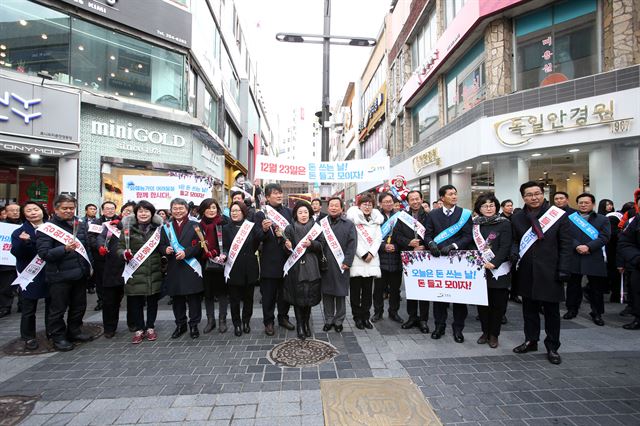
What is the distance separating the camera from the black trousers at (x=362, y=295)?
538cm

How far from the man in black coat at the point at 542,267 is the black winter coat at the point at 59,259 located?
6023 mm

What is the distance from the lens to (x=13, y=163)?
35.3ft

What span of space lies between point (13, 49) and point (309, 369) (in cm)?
1261

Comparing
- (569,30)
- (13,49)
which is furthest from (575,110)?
(13,49)

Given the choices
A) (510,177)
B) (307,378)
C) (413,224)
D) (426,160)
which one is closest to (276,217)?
(413,224)

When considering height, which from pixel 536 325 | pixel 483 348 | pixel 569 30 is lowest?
pixel 483 348

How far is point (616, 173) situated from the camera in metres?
Answer: 9.48

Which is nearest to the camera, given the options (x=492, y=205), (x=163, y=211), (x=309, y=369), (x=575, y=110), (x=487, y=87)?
(x=309, y=369)

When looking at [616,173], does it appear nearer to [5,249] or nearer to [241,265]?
[241,265]

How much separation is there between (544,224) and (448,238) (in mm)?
1192

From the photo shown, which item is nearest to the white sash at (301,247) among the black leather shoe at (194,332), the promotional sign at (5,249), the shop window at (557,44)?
the black leather shoe at (194,332)

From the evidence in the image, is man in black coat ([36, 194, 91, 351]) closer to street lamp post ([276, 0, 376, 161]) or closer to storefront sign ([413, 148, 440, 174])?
street lamp post ([276, 0, 376, 161])

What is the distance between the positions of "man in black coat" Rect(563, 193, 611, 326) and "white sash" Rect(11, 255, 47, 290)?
810 cm

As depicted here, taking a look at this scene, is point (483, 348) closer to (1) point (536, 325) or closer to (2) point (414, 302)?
(1) point (536, 325)
